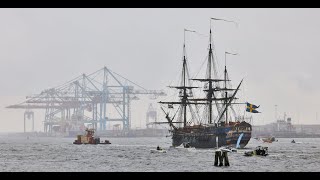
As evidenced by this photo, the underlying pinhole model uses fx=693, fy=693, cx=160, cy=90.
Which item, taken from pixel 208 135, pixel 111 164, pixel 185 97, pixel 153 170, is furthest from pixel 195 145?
pixel 153 170

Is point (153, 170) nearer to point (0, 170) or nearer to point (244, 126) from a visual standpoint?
point (0, 170)

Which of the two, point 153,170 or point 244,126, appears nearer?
point 153,170

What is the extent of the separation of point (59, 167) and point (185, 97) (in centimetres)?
6270

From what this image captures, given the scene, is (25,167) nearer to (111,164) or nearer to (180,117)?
(111,164)

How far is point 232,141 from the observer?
389 ft
